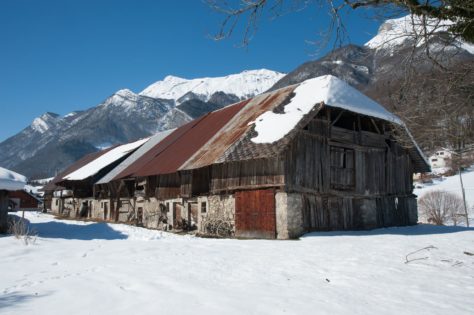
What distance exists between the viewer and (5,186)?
16375 mm

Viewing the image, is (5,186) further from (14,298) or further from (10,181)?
(14,298)

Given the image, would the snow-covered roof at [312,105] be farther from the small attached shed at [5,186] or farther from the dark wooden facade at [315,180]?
the small attached shed at [5,186]

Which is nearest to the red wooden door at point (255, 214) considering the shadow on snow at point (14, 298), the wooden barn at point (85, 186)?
the shadow on snow at point (14, 298)

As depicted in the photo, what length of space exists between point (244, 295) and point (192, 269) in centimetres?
245

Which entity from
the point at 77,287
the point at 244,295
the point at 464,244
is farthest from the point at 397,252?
the point at 77,287

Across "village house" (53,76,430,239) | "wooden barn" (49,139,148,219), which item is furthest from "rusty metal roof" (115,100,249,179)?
"wooden barn" (49,139,148,219)

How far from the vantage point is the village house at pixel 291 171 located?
17.0m

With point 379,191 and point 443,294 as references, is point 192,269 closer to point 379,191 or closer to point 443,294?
point 443,294

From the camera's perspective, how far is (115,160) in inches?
1352

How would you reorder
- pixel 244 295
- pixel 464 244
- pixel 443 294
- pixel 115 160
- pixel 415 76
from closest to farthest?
pixel 244 295, pixel 443 294, pixel 415 76, pixel 464 244, pixel 115 160

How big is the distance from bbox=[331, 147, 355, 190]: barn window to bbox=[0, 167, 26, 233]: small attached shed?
43.5ft

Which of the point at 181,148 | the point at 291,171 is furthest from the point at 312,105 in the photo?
the point at 181,148

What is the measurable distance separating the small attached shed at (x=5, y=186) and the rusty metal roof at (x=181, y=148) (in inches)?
283

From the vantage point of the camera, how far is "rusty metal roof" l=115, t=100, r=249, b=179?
74.8ft
